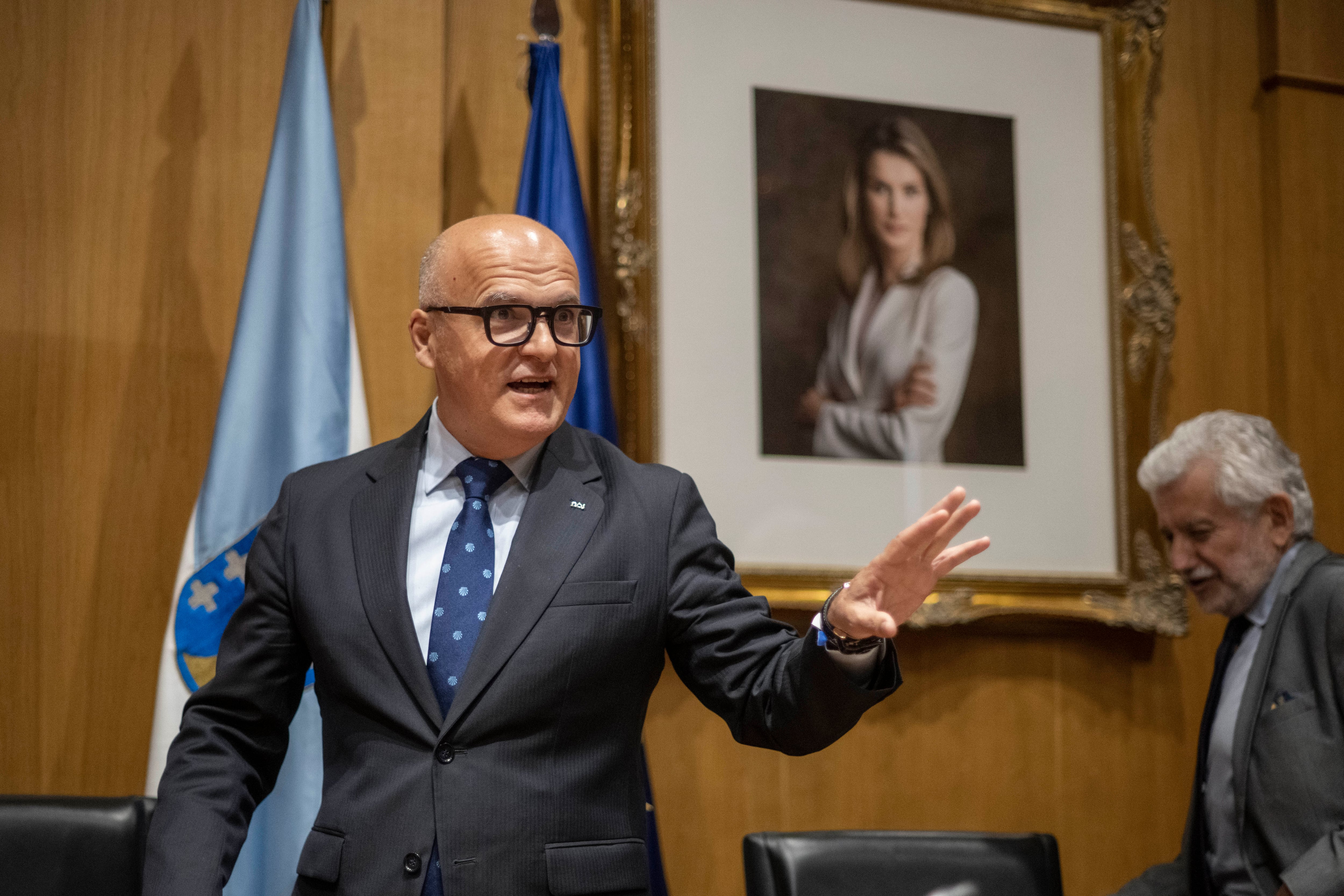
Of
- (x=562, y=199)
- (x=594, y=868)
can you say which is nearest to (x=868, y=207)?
(x=562, y=199)

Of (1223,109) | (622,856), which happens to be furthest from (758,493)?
(1223,109)

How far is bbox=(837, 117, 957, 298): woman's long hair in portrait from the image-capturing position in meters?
3.60

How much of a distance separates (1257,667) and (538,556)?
5.80ft

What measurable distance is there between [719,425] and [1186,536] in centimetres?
118

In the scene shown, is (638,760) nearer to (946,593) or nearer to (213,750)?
(213,750)

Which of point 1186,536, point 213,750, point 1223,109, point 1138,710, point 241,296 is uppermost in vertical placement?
point 1223,109

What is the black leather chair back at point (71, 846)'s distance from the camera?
226 cm

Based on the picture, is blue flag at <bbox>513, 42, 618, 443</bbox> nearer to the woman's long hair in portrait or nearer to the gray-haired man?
the woman's long hair in portrait

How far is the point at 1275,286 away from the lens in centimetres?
400

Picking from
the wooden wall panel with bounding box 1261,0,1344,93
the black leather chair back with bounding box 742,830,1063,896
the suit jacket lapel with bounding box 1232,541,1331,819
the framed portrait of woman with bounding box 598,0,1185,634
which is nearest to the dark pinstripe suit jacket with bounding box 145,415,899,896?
the black leather chair back with bounding box 742,830,1063,896

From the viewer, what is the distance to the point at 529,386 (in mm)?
2123

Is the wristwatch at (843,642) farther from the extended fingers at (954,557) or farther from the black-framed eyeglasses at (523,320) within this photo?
the black-framed eyeglasses at (523,320)

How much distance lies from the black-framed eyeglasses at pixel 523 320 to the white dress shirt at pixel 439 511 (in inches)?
6.9

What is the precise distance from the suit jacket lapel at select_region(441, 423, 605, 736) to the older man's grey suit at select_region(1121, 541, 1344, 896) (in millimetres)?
1584
